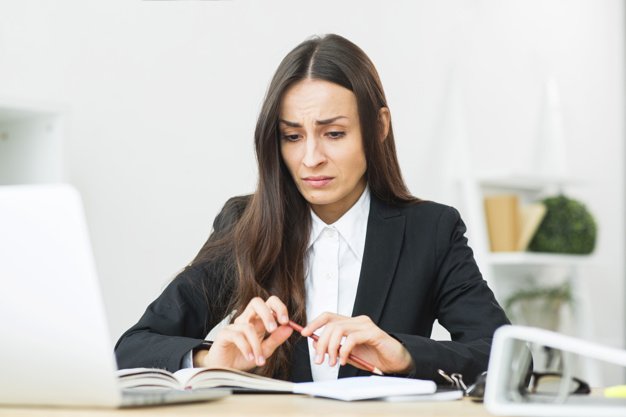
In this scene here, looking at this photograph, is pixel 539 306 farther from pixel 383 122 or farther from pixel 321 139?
pixel 321 139

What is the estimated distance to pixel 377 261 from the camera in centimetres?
188

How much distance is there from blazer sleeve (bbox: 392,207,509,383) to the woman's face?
0.25 m

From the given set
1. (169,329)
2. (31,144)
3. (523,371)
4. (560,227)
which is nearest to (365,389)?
(523,371)

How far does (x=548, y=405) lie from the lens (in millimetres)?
875

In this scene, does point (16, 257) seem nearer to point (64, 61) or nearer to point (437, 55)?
point (64, 61)

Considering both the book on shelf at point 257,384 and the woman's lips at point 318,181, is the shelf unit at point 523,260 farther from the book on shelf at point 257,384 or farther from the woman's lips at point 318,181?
the book on shelf at point 257,384

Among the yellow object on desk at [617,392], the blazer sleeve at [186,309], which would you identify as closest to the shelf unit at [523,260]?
the blazer sleeve at [186,309]

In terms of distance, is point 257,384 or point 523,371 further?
point 257,384

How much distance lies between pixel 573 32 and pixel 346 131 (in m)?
2.88

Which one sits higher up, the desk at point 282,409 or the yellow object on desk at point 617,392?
the desk at point 282,409

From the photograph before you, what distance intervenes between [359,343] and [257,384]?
0.22 meters

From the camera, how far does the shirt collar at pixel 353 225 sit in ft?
6.42

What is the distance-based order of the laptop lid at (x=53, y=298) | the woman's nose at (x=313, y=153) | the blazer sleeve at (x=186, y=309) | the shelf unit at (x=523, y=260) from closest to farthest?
the laptop lid at (x=53, y=298) → the blazer sleeve at (x=186, y=309) → the woman's nose at (x=313, y=153) → the shelf unit at (x=523, y=260)

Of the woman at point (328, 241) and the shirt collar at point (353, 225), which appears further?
the shirt collar at point (353, 225)
